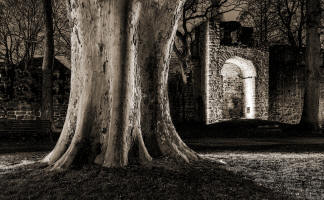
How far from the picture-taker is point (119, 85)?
472cm

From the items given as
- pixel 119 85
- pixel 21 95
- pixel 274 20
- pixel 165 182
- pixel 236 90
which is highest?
pixel 274 20

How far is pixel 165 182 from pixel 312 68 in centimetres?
1295

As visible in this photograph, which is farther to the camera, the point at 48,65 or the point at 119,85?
the point at 48,65

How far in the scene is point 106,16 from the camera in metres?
4.86

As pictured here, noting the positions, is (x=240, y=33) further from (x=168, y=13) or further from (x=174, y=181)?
(x=174, y=181)

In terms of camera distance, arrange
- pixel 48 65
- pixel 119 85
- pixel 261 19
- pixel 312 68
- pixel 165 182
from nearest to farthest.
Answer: pixel 165 182
pixel 119 85
pixel 48 65
pixel 312 68
pixel 261 19

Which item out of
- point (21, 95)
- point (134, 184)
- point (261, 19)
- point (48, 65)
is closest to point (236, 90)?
point (261, 19)

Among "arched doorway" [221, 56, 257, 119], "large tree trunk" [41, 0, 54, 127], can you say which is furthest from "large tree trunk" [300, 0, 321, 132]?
"large tree trunk" [41, 0, 54, 127]

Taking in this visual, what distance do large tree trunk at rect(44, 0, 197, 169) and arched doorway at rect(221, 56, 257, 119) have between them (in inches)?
621

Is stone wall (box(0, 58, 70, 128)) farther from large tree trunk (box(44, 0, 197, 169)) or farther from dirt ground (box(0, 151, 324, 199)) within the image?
large tree trunk (box(44, 0, 197, 169))

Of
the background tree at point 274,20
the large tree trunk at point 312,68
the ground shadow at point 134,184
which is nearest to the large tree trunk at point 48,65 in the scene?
the ground shadow at point 134,184

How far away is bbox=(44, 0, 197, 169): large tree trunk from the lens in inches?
187

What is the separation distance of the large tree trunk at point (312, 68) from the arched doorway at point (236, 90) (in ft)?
19.1

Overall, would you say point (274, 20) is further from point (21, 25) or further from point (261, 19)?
point (21, 25)
